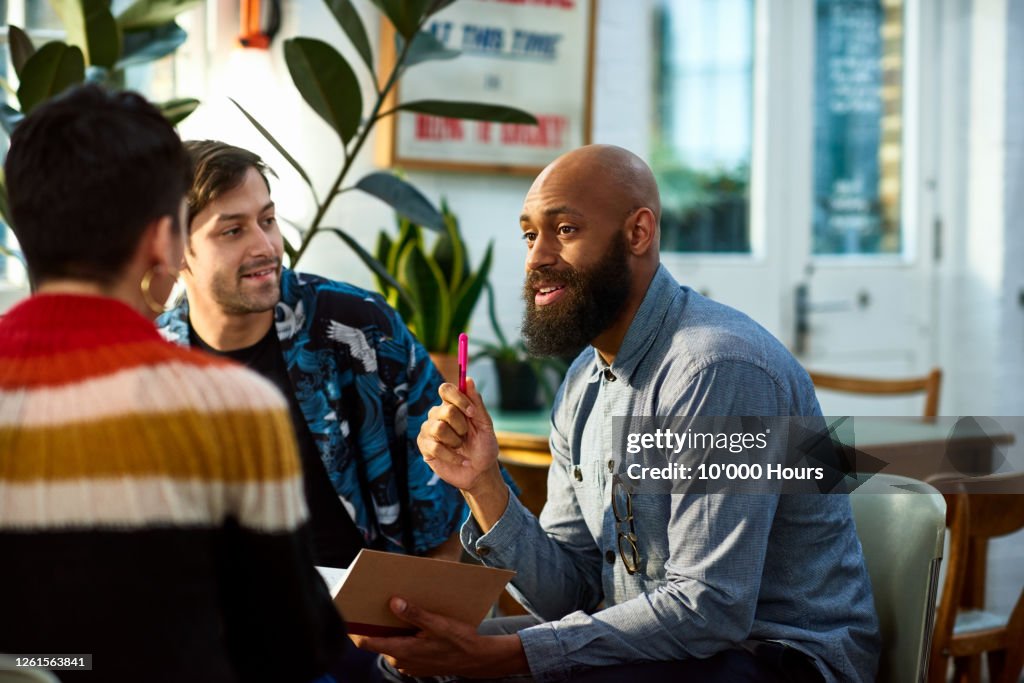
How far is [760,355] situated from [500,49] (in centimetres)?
231

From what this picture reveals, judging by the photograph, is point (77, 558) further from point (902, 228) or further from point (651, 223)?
point (902, 228)

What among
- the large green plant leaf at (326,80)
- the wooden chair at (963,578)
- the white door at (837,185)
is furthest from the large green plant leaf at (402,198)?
the white door at (837,185)

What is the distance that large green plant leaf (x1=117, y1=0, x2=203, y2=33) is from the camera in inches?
100.0

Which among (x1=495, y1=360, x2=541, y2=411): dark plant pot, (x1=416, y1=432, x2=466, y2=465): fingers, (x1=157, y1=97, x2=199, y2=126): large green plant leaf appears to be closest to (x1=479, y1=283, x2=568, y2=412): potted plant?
(x1=495, y1=360, x2=541, y2=411): dark plant pot

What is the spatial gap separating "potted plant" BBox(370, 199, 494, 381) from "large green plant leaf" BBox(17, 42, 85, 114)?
1.00 meters

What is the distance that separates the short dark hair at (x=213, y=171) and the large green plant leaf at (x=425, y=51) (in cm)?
68

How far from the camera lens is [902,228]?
457cm

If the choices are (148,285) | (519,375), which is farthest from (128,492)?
(519,375)

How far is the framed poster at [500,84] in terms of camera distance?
3.54 meters

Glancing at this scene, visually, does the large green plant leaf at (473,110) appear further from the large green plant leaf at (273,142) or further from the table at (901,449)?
the table at (901,449)

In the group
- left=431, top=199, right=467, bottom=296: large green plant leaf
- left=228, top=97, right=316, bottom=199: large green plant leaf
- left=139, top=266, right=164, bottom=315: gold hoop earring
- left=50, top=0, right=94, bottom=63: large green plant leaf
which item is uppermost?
left=50, top=0, right=94, bottom=63: large green plant leaf

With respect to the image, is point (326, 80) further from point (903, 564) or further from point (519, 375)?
point (903, 564)

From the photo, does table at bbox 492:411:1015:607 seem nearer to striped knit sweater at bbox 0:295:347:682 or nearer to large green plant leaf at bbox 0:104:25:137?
large green plant leaf at bbox 0:104:25:137

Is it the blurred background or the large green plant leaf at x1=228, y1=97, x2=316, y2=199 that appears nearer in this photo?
the large green plant leaf at x1=228, y1=97, x2=316, y2=199
